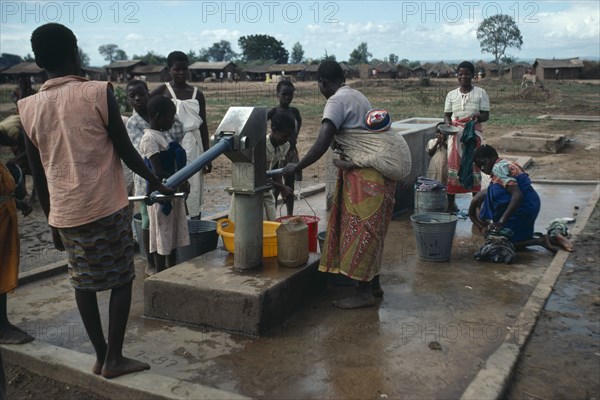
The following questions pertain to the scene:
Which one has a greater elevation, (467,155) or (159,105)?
(159,105)

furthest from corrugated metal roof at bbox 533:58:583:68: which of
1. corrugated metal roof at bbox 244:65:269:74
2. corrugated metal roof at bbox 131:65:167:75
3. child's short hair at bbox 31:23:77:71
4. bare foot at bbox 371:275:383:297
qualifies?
child's short hair at bbox 31:23:77:71

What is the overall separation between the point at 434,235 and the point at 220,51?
118061 millimetres

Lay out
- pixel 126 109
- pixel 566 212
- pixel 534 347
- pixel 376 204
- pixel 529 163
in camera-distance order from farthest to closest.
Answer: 1. pixel 126 109
2. pixel 529 163
3. pixel 566 212
4. pixel 376 204
5. pixel 534 347

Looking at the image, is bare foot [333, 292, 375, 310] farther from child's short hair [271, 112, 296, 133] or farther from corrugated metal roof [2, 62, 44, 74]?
corrugated metal roof [2, 62, 44, 74]

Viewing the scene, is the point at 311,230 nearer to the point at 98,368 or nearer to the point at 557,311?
the point at 557,311

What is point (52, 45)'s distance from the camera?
2879 millimetres

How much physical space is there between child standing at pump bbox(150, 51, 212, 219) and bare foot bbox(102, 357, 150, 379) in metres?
2.25

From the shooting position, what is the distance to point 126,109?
23.0m

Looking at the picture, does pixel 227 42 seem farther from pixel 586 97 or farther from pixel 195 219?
pixel 195 219

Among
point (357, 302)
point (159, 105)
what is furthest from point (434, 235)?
point (159, 105)

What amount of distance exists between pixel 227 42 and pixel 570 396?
123m

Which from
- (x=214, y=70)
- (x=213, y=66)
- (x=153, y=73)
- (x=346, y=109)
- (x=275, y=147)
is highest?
(x=213, y=66)

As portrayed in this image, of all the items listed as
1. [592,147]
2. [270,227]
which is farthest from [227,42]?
[270,227]

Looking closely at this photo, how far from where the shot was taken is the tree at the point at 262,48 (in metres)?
79.6
